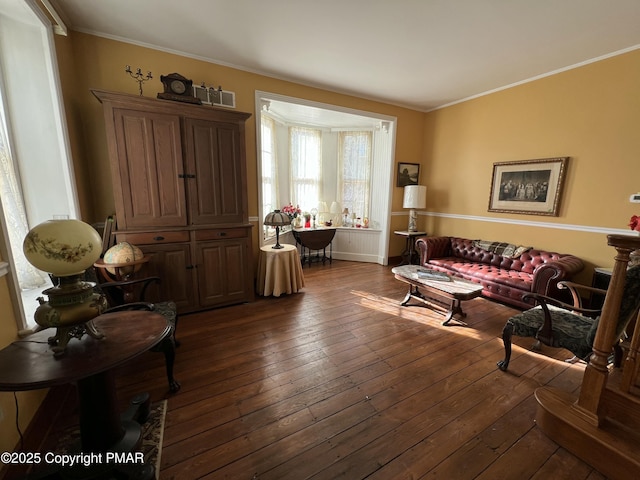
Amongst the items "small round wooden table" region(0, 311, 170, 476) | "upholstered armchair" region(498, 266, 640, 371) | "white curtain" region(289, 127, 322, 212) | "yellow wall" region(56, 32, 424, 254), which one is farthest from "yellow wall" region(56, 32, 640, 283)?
"small round wooden table" region(0, 311, 170, 476)

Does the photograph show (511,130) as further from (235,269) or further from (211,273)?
(211,273)

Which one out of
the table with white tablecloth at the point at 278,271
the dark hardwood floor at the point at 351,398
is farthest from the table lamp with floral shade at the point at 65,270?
the table with white tablecloth at the point at 278,271

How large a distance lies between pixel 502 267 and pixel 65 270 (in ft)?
14.8

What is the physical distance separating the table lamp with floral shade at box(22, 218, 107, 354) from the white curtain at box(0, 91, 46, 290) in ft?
3.62

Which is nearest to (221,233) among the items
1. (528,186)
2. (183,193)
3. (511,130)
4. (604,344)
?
(183,193)

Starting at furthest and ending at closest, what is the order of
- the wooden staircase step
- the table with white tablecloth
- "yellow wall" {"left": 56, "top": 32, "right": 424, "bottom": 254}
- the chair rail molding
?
the table with white tablecloth
the chair rail molding
"yellow wall" {"left": 56, "top": 32, "right": 424, "bottom": 254}
the wooden staircase step

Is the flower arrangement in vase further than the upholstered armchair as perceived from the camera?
Yes

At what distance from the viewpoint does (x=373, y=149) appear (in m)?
5.16

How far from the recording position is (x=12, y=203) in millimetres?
1812

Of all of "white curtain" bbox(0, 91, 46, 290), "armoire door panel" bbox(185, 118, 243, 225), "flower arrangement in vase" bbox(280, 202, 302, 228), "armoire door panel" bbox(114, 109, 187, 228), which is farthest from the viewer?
"flower arrangement in vase" bbox(280, 202, 302, 228)

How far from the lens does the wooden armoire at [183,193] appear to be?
2.47m

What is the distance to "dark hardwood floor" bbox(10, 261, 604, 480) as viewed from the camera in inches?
53.2

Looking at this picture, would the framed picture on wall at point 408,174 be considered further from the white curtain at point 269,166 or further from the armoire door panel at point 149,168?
the armoire door panel at point 149,168

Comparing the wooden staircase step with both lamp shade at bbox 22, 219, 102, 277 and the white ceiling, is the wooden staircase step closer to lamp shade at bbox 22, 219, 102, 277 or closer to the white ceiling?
lamp shade at bbox 22, 219, 102, 277
